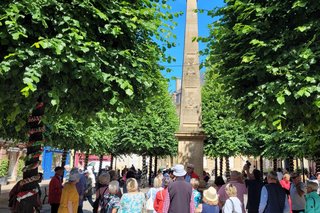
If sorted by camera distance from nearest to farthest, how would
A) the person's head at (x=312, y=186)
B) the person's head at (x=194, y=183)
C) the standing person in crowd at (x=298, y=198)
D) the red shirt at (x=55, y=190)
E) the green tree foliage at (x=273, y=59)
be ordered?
the green tree foliage at (x=273, y=59) → the person's head at (x=312, y=186) → the person's head at (x=194, y=183) → the standing person in crowd at (x=298, y=198) → the red shirt at (x=55, y=190)

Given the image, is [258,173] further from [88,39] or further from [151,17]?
[88,39]

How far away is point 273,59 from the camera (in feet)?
20.8

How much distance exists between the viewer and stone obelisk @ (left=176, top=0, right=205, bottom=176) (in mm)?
11797

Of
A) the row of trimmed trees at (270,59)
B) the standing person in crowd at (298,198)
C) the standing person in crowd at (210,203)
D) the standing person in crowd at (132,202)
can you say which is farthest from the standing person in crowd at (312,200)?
the standing person in crowd at (132,202)

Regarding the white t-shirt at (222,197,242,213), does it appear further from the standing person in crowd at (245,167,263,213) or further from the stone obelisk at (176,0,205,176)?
the stone obelisk at (176,0,205,176)

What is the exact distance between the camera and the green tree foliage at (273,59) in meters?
5.70

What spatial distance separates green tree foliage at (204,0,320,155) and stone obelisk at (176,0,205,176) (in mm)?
4393

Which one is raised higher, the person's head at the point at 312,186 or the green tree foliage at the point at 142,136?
the green tree foliage at the point at 142,136

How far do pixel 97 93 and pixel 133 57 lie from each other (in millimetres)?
946

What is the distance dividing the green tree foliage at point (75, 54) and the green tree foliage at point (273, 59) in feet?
5.13

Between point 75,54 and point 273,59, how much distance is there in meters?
3.57

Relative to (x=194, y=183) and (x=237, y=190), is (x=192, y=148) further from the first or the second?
(x=194, y=183)

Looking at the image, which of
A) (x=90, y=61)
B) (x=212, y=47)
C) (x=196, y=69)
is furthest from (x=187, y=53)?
(x=90, y=61)

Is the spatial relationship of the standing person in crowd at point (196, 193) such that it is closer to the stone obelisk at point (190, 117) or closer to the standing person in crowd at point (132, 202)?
the standing person in crowd at point (132, 202)
